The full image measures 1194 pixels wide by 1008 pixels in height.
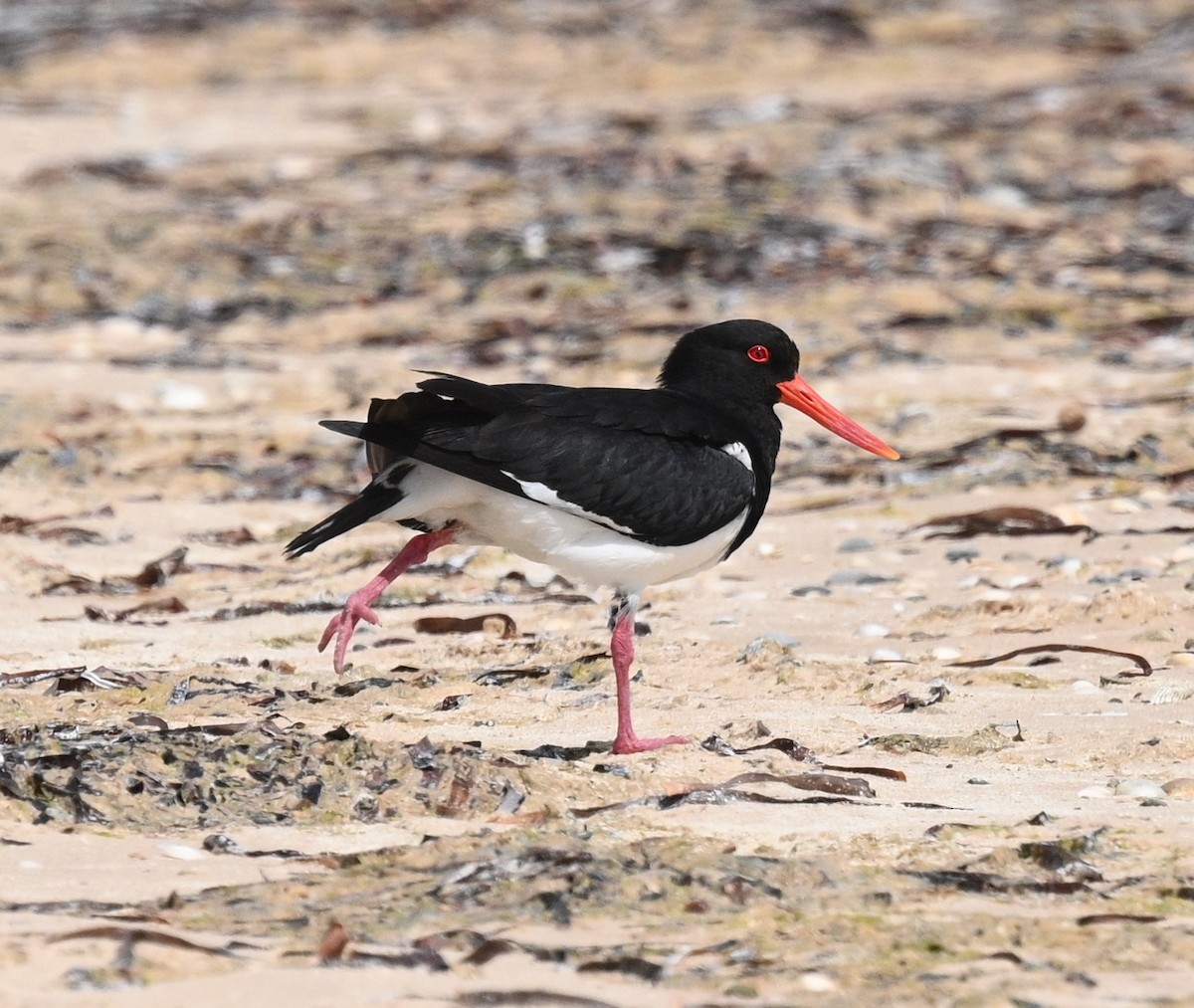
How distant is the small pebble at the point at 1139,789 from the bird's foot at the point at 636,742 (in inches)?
39.9

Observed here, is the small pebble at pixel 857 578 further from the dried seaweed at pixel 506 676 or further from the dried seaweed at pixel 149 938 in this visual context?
the dried seaweed at pixel 149 938

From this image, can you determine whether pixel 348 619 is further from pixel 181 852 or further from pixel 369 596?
pixel 181 852

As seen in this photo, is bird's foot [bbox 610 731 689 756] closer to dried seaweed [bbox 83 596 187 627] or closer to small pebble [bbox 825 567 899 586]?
small pebble [bbox 825 567 899 586]

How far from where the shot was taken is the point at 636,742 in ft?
15.3

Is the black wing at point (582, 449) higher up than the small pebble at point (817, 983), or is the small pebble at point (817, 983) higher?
the black wing at point (582, 449)

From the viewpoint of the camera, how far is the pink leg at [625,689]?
466 cm

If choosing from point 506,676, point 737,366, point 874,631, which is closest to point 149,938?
point 506,676

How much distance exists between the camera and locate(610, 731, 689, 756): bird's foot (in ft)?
15.2

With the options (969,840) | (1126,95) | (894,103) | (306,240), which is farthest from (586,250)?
(969,840)

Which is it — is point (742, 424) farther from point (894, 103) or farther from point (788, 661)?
point (894, 103)

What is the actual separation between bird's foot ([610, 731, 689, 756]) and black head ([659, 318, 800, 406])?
1.37m

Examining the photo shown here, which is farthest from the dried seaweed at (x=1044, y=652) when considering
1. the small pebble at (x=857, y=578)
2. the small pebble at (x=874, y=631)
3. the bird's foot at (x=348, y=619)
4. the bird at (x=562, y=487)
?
the bird's foot at (x=348, y=619)

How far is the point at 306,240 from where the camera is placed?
12.1 meters

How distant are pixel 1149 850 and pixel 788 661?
1750mm
